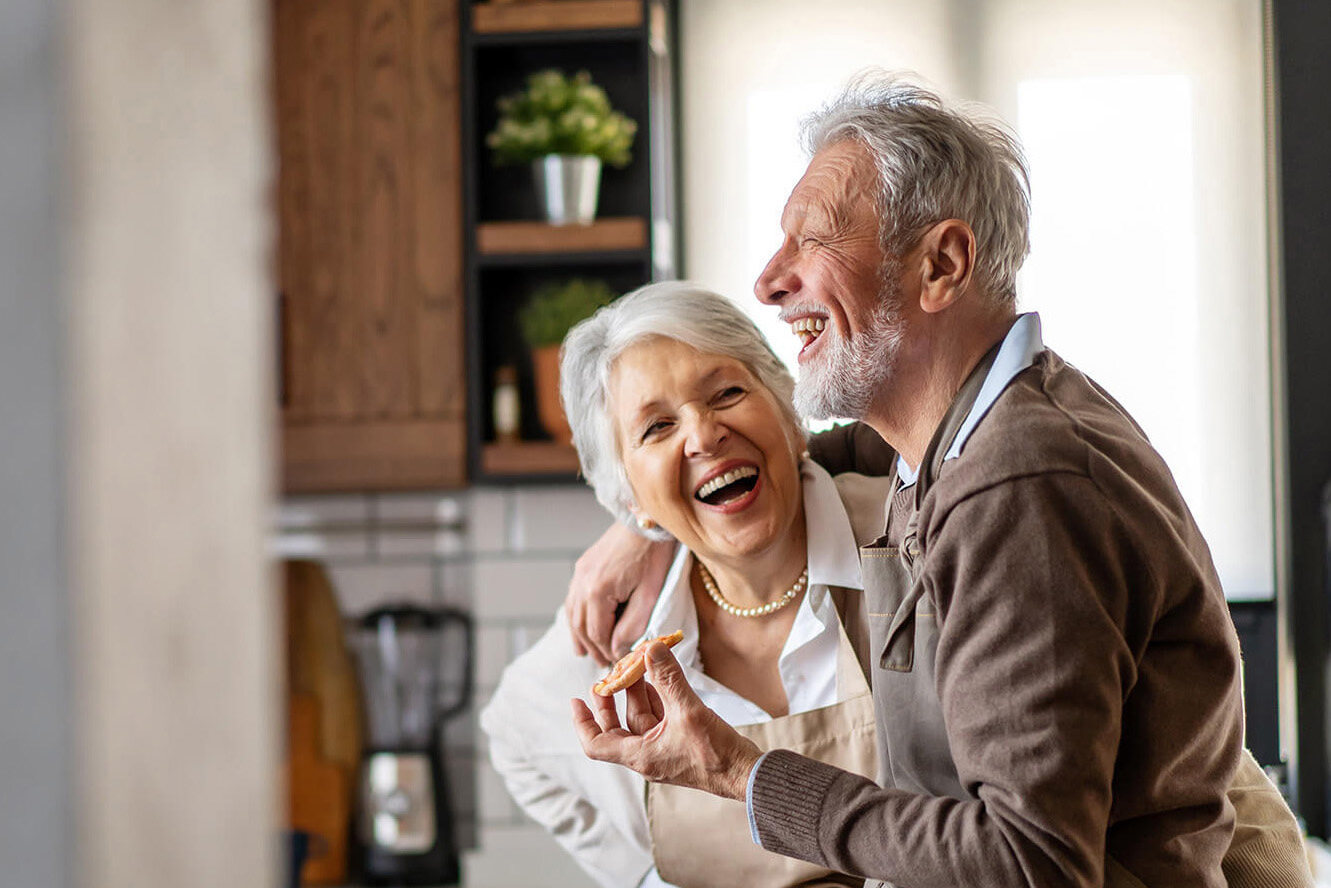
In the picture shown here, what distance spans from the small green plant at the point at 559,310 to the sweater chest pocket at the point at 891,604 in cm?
173

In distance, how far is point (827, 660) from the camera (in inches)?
68.1

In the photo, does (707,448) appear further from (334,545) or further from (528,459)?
(334,545)

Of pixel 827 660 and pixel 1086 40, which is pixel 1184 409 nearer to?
pixel 1086 40

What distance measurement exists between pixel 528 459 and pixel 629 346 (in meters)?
1.24

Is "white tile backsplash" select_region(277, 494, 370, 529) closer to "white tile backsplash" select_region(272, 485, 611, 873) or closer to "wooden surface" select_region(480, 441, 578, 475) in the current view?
"white tile backsplash" select_region(272, 485, 611, 873)

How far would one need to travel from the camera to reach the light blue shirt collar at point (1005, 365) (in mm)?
1201

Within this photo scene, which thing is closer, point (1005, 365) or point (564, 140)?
point (1005, 365)

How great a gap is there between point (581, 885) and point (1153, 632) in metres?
2.24

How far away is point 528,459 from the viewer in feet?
9.91

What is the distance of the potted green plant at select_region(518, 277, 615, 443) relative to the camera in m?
Answer: 3.01

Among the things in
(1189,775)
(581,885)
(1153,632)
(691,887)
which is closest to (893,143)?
(1153,632)

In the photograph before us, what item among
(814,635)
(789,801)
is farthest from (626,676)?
(814,635)

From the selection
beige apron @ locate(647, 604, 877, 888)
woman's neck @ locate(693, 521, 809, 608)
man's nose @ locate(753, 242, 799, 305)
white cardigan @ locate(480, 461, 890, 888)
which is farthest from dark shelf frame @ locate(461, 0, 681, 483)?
man's nose @ locate(753, 242, 799, 305)

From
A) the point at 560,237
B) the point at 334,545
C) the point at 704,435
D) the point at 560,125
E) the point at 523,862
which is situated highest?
the point at 560,125
